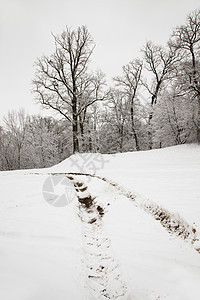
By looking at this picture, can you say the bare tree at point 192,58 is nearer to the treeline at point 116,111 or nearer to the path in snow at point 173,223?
the treeline at point 116,111

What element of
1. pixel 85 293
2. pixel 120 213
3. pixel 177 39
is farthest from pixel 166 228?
pixel 177 39

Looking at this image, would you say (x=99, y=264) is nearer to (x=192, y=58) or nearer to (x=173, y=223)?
A: (x=173, y=223)

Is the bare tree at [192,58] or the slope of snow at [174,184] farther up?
the bare tree at [192,58]

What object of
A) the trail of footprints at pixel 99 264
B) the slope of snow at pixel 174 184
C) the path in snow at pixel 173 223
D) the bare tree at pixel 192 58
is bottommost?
the trail of footprints at pixel 99 264

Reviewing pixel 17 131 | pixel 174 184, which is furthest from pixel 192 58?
pixel 17 131

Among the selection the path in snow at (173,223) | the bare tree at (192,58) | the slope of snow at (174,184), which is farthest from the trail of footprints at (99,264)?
the bare tree at (192,58)

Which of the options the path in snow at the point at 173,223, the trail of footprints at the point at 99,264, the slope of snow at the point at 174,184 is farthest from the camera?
the slope of snow at the point at 174,184

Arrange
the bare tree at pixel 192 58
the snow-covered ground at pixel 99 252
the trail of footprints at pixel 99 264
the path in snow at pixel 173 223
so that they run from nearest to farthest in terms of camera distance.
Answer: the snow-covered ground at pixel 99 252
the trail of footprints at pixel 99 264
the path in snow at pixel 173 223
the bare tree at pixel 192 58

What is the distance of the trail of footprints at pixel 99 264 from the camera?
176 centimetres

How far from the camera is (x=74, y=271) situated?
1915 mm

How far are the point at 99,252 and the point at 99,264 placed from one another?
0.27 m

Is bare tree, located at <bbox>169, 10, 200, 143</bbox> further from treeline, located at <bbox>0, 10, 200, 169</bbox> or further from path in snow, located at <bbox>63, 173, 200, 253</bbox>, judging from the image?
path in snow, located at <bbox>63, 173, 200, 253</bbox>

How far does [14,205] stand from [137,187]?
450 centimetres

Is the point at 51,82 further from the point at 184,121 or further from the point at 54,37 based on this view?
the point at 184,121
